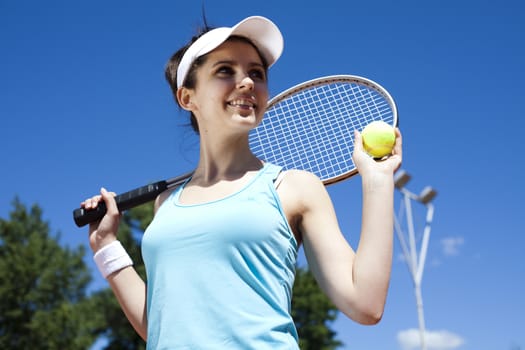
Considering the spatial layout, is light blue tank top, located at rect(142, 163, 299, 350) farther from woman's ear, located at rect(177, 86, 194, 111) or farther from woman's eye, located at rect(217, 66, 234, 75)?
woman's ear, located at rect(177, 86, 194, 111)

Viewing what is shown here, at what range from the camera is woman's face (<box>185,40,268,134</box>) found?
2473 mm

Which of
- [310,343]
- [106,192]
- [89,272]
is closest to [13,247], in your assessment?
[89,272]

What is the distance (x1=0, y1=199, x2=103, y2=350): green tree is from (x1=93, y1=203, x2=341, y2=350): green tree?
1.30 meters

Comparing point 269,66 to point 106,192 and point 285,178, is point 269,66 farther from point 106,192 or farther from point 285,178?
point 106,192

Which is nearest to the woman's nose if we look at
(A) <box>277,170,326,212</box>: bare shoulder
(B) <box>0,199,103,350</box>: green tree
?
(A) <box>277,170,326,212</box>: bare shoulder

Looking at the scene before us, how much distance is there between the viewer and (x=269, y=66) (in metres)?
2.73

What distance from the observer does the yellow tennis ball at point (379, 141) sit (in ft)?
8.12

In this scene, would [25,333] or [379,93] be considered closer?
[379,93]

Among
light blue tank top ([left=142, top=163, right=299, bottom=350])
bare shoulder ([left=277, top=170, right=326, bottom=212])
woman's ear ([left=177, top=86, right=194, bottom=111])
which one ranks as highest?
woman's ear ([left=177, top=86, right=194, bottom=111])

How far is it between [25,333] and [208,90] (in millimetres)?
26065

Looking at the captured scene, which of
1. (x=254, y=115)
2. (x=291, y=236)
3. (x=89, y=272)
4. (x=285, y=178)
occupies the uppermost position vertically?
(x=89, y=272)

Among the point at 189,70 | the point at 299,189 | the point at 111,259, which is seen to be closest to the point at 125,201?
Result: the point at 111,259

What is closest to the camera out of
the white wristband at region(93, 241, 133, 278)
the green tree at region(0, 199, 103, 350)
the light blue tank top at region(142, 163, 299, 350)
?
the light blue tank top at region(142, 163, 299, 350)

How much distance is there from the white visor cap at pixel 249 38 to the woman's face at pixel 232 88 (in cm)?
4
